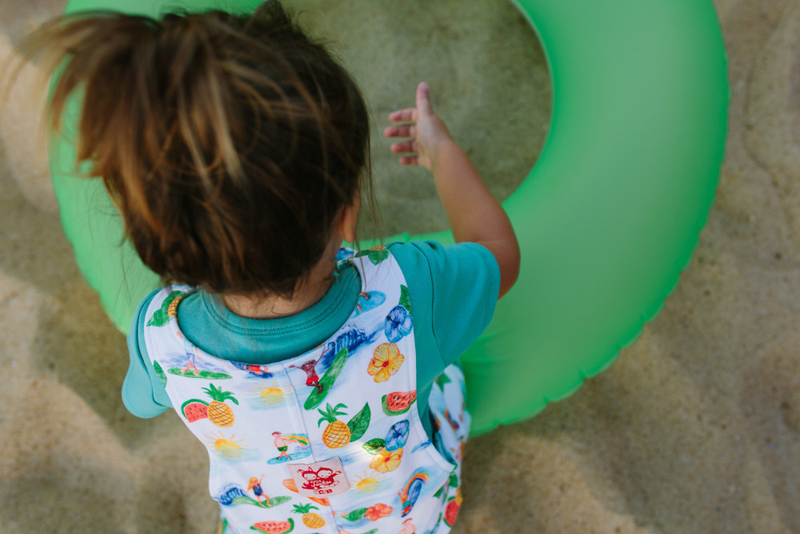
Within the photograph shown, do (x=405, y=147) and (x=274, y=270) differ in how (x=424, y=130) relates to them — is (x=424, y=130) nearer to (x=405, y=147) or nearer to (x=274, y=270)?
(x=405, y=147)

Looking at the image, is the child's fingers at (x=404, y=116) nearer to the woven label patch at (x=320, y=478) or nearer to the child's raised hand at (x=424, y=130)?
the child's raised hand at (x=424, y=130)

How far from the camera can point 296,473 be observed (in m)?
0.59

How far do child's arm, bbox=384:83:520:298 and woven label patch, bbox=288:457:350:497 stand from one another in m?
0.30

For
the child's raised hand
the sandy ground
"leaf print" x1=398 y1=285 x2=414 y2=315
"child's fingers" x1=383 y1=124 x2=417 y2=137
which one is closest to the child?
"leaf print" x1=398 y1=285 x2=414 y2=315

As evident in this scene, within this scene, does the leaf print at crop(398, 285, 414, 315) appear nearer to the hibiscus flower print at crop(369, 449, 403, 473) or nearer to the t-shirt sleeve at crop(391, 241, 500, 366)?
the t-shirt sleeve at crop(391, 241, 500, 366)

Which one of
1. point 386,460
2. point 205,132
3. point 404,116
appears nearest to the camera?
point 205,132

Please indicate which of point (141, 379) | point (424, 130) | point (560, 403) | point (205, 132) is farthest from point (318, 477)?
point (560, 403)

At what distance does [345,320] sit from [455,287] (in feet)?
0.51

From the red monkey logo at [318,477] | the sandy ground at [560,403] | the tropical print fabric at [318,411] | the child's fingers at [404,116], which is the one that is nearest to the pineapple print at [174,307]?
the tropical print fabric at [318,411]

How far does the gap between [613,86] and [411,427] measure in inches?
29.3

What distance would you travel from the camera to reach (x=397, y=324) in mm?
529

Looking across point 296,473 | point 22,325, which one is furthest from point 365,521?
point 22,325

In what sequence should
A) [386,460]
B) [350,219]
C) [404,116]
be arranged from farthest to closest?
[404,116]
[386,460]
[350,219]

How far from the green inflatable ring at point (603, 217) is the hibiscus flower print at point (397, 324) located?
39 cm
